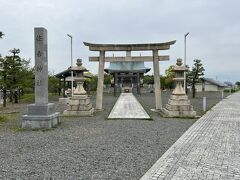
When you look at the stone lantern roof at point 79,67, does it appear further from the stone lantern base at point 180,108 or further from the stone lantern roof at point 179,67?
the stone lantern base at point 180,108

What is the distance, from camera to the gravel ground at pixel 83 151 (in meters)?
5.10

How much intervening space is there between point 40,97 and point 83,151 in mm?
4634

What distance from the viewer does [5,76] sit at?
22.8m

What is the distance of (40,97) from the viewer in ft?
34.7

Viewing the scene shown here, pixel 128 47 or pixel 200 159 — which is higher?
pixel 128 47

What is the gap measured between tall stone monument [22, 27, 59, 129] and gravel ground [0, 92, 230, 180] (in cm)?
53

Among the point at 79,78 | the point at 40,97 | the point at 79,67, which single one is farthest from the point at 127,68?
the point at 40,97

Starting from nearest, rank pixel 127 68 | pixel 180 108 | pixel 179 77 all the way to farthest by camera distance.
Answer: pixel 180 108 → pixel 179 77 → pixel 127 68

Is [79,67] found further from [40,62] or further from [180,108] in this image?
[180,108]

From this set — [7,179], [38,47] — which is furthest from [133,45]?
[7,179]

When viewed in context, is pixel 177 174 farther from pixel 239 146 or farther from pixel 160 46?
pixel 160 46

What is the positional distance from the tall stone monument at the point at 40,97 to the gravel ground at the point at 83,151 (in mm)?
533

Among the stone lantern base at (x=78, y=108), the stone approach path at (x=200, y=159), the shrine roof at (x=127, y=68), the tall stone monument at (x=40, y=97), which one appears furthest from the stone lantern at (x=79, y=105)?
the shrine roof at (x=127, y=68)

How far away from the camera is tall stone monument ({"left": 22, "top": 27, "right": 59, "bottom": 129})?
1019 cm
